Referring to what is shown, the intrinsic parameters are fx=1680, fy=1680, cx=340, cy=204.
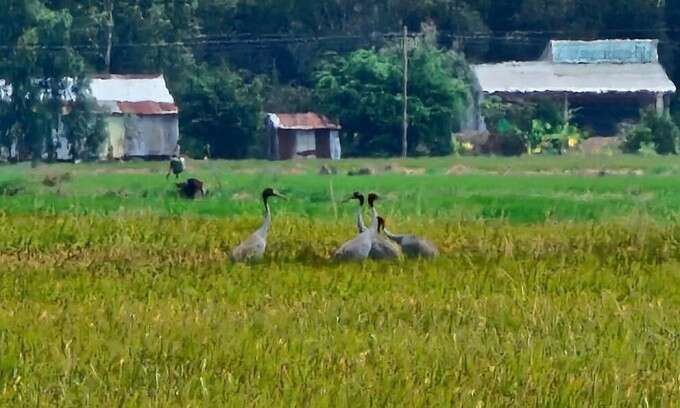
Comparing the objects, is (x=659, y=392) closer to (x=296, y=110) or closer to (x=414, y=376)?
(x=414, y=376)

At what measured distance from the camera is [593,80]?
38219 millimetres

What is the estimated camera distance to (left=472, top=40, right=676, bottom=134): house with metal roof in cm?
3756

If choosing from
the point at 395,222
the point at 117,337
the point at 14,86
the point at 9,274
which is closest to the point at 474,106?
the point at 14,86

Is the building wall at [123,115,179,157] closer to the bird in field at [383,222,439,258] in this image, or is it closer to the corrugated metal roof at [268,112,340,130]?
the corrugated metal roof at [268,112,340,130]

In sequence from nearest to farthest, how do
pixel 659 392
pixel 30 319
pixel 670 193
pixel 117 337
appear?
pixel 659 392
pixel 117 337
pixel 30 319
pixel 670 193

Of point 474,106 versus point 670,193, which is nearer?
point 670,193

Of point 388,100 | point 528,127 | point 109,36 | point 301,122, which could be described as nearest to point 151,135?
point 109,36

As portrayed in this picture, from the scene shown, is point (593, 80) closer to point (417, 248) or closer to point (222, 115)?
point (222, 115)

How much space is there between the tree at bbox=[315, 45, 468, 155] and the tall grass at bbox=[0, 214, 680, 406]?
22.4 meters

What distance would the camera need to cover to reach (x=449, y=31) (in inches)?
1581

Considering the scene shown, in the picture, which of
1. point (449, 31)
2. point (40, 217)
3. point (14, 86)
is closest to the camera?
point (40, 217)

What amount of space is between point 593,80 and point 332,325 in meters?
32.1

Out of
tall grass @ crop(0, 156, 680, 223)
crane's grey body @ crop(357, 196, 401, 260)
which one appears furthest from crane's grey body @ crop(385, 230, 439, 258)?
tall grass @ crop(0, 156, 680, 223)

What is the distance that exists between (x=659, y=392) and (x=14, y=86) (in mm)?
28118
